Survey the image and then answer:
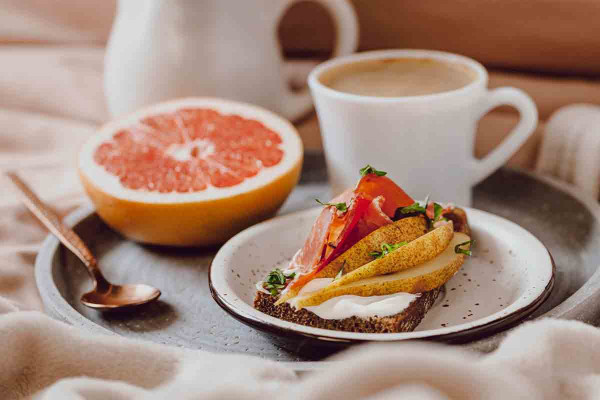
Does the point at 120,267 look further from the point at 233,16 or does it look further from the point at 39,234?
the point at 233,16

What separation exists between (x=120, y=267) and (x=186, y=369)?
1.38ft

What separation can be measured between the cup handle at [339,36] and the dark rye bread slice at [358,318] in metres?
0.64

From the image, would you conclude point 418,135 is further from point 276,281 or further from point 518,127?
point 276,281

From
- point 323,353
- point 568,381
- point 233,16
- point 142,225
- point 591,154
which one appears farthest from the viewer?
point 233,16

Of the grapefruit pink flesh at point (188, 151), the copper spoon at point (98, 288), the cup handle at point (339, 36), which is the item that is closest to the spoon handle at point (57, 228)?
the copper spoon at point (98, 288)

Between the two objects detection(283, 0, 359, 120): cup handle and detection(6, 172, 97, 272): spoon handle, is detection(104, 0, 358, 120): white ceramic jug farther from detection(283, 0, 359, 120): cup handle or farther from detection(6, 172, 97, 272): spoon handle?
detection(6, 172, 97, 272): spoon handle

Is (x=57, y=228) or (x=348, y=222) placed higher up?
(x=348, y=222)

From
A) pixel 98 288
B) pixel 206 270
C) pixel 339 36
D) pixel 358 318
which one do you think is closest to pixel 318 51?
pixel 339 36

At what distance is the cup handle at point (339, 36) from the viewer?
1.42 m

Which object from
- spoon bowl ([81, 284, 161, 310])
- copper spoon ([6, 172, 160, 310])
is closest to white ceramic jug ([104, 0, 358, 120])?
copper spoon ([6, 172, 160, 310])

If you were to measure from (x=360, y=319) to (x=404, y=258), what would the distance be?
87 millimetres

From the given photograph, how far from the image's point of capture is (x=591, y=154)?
1192 millimetres

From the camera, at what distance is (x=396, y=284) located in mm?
846

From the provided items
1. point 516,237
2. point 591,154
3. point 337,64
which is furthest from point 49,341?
point 591,154
